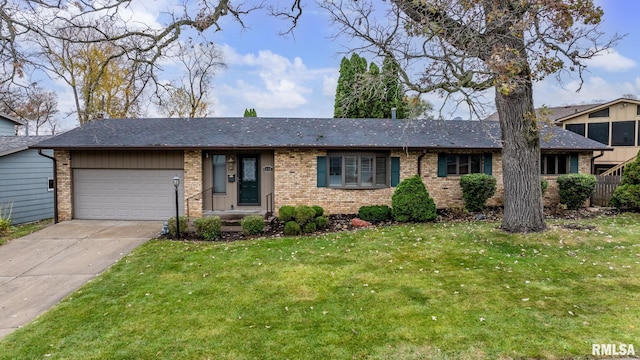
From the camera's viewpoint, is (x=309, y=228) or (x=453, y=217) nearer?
(x=309, y=228)

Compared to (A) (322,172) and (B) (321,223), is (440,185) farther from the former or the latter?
(B) (321,223)

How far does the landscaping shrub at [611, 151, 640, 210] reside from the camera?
11266 mm

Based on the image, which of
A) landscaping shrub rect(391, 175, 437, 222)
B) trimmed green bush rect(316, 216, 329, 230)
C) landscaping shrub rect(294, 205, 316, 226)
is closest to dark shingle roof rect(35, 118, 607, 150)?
landscaping shrub rect(391, 175, 437, 222)

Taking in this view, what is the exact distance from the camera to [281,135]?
485 inches

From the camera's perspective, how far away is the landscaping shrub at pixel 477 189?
1151 cm

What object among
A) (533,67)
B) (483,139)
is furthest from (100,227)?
(483,139)

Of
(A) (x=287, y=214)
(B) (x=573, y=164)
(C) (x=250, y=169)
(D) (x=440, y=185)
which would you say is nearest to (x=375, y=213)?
(A) (x=287, y=214)

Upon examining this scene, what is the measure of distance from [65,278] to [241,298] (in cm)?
381

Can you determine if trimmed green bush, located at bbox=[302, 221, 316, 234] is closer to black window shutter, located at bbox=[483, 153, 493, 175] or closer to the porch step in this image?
the porch step

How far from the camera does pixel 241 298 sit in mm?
5309

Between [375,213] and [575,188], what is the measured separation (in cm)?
713

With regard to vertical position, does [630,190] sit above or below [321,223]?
above

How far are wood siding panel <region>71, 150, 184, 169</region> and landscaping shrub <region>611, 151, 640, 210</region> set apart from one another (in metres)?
14.5

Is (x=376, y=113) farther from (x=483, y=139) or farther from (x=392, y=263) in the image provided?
(x=392, y=263)
